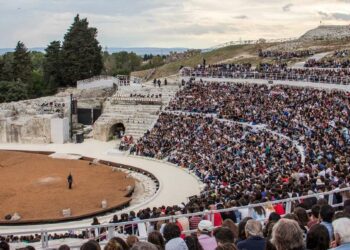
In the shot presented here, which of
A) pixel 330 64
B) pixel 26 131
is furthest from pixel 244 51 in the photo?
pixel 26 131

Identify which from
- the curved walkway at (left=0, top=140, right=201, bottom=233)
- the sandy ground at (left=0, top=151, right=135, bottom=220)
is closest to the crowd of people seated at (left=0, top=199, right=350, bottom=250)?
the curved walkway at (left=0, top=140, right=201, bottom=233)

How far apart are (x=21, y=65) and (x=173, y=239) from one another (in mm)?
75906

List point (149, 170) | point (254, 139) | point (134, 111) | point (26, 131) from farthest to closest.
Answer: point (134, 111)
point (26, 131)
point (149, 170)
point (254, 139)

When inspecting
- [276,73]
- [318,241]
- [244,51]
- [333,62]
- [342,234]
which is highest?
[244,51]

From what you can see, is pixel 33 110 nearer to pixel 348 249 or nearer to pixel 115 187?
pixel 115 187

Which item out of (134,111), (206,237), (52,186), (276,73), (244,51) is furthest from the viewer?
(244,51)

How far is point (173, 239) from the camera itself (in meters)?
7.51

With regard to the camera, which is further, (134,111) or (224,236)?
(134,111)

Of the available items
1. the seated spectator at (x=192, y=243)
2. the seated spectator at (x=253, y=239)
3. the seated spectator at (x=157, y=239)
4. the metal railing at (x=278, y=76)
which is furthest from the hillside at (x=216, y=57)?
the seated spectator at (x=157, y=239)

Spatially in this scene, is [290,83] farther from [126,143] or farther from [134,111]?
[126,143]

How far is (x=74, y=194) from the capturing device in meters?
32.7

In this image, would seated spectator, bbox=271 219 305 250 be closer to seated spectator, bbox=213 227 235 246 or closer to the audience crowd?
the audience crowd

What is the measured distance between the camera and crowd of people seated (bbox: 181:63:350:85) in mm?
45597

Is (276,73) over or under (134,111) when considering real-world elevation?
over
